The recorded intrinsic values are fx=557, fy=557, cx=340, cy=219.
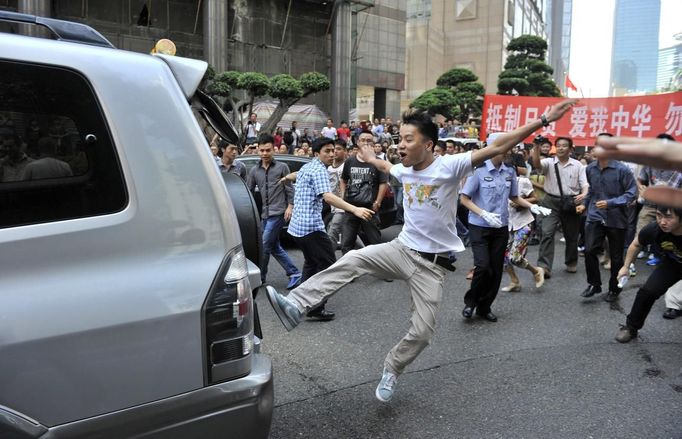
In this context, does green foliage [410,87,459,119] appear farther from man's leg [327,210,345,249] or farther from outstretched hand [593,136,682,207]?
outstretched hand [593,136,682,207]

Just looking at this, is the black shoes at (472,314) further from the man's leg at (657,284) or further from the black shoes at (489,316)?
the man's leg at (657,284)

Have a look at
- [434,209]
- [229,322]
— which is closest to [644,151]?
[229,322]

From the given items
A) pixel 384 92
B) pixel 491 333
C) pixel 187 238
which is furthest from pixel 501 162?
pixel 384 92

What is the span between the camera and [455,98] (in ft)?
115

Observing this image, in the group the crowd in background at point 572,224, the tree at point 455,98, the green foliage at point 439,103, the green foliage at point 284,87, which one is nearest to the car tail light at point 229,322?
the crowd in background at point 572,224

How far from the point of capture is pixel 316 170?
5.54 meters

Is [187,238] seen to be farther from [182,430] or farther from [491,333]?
[491,333]

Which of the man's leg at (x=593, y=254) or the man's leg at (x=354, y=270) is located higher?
the man's leg at (x=354, y=270)

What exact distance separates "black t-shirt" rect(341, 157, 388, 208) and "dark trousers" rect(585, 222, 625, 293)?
8.42ft

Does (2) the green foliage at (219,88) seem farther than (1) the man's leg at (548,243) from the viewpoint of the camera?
Yes

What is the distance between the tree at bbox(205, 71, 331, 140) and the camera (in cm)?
1941

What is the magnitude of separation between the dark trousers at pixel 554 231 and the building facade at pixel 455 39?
49.9 metres

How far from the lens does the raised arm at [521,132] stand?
3191 millimetres

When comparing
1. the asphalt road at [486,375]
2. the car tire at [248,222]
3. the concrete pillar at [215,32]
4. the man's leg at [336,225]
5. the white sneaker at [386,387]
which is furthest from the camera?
the concrete pillar at [215,32]
